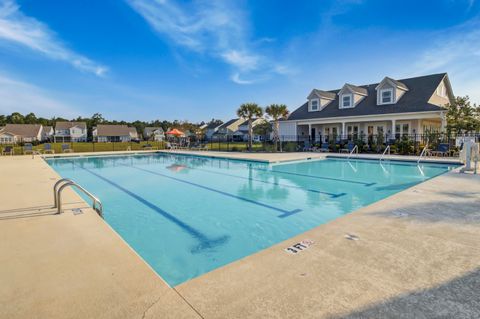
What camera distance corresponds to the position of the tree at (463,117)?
17.7 meters

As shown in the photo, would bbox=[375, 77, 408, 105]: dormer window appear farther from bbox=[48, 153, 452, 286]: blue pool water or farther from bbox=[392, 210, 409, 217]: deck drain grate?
bbox=[392, 210, 409, 217]: deck drain grate

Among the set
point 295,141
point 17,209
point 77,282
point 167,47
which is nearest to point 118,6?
point 167,47

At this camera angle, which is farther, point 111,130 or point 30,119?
point 30,119

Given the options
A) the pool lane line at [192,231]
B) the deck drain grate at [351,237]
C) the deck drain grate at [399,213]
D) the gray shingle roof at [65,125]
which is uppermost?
the gray shingle roof at [65,125]

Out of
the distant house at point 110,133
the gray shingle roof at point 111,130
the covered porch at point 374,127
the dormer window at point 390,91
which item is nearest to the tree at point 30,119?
the distant house at point 110,133

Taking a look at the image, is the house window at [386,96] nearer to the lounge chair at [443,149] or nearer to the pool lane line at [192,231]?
the lounge chair at [443,149]

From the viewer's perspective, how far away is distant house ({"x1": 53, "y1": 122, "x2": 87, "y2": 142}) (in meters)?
67.0

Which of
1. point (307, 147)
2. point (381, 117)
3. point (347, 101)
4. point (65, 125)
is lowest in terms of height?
point (307, 147)

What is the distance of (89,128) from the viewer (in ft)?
247

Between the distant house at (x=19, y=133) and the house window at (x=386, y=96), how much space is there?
67590 millimetres

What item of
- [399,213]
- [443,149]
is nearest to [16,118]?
[443,149]

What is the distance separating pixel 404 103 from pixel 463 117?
3.92m

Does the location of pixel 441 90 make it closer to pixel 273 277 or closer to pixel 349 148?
pixel 349 148

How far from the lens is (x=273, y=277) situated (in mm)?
2562
